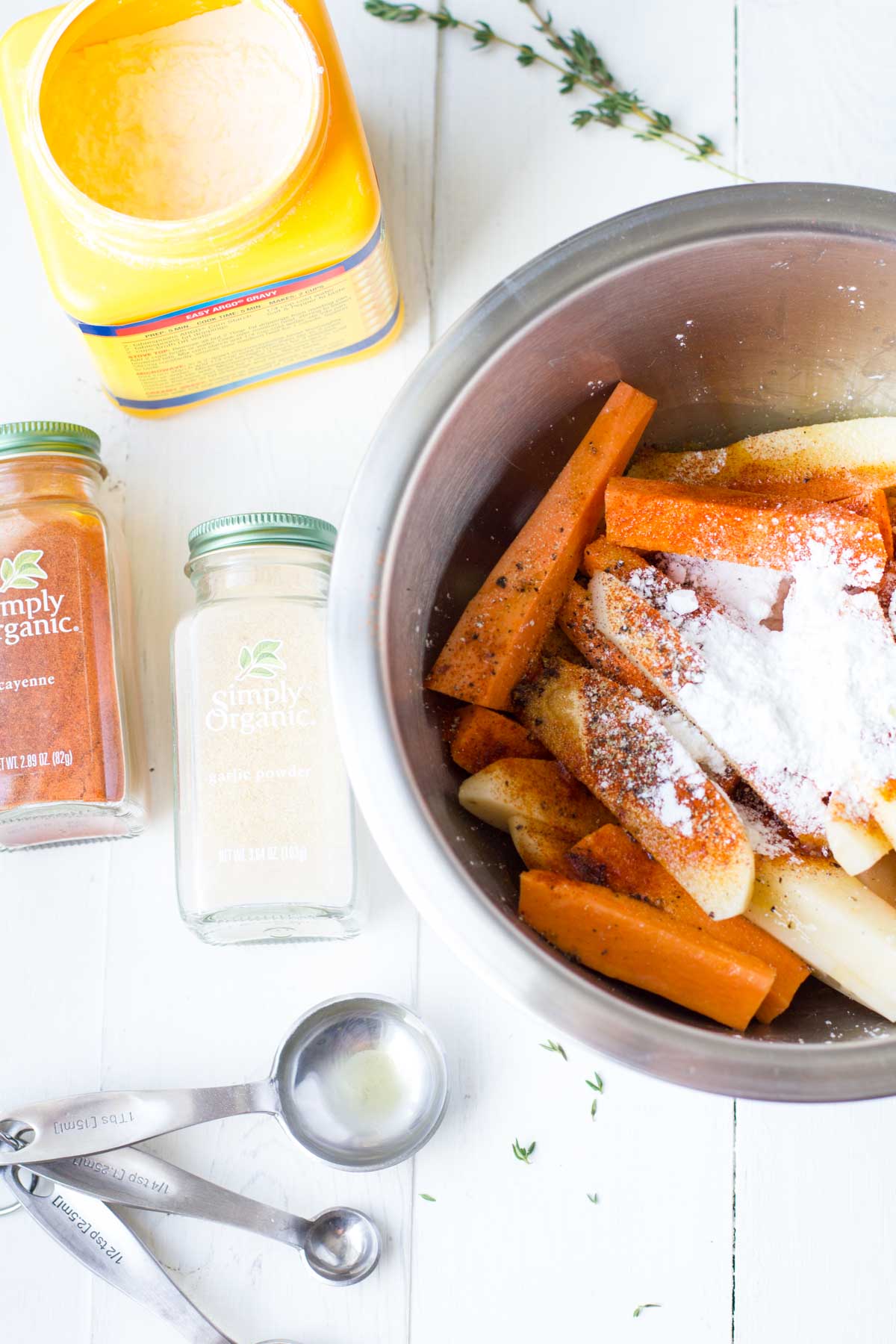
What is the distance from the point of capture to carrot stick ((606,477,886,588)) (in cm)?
104

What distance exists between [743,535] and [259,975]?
0.74 metres

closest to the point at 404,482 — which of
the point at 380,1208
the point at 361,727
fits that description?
the point at 361,727

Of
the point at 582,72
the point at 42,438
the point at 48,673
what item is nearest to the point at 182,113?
the point at 42,438

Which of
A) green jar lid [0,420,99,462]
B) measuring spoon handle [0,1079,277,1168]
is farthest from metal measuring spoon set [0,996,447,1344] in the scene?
green jar lid [0,420,99,462]

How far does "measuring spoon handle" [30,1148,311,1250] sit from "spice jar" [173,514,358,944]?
0.29 m

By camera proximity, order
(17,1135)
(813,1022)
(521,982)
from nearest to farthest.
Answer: (521,982)
(813,1022)
(17,1135)

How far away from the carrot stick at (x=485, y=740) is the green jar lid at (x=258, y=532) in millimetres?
267

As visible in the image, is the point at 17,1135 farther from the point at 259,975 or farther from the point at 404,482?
the point at 404,482

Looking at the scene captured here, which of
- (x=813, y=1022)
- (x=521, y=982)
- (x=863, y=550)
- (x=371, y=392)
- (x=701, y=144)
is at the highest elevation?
(x=701, y=144)

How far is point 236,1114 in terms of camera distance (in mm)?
1201

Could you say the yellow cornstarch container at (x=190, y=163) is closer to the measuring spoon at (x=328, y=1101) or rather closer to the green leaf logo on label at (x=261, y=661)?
the green leaf logo on label at (x=261, y=661)

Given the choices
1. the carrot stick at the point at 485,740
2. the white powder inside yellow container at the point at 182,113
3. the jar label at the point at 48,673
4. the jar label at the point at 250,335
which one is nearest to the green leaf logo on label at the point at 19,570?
the jar label at the point at 48,673

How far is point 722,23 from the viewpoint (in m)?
1.35

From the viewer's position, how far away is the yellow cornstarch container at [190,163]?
3.47 feet
